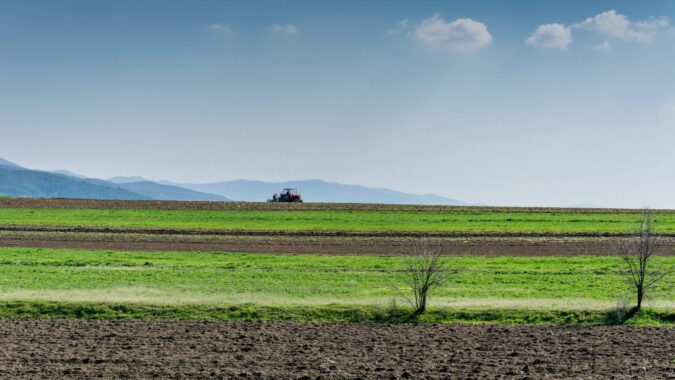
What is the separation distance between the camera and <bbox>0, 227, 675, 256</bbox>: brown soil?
4934cm

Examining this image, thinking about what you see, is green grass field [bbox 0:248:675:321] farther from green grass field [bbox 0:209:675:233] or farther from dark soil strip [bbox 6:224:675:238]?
green grass field [bbox 0:209:675:233]

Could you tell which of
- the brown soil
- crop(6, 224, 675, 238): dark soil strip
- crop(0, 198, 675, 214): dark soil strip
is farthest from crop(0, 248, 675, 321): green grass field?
crop(0, 198, 675, 214): dark soil strip


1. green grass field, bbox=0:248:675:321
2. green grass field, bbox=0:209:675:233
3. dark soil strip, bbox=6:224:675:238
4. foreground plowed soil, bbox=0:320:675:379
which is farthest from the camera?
green grass field, bbox=0:209:675:233

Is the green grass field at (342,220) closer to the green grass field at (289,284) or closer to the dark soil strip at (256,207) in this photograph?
the dark soil strip at (256,207)

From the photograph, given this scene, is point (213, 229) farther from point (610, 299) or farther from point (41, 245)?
point (610, 299)

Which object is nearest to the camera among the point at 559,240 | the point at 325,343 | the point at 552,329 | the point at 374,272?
the point at 325,343

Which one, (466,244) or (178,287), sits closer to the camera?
(178,287)

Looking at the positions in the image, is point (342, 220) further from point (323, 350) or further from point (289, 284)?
point (323, 350)

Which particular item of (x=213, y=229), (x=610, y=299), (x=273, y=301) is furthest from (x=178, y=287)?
(x=213, y=229)

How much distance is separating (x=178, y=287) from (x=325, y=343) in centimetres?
1289

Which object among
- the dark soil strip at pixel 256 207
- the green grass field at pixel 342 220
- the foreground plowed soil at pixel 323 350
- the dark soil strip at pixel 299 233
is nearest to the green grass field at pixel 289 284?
the foreground plowed soil at pixel 323 350

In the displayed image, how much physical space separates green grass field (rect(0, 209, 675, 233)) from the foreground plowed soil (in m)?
38.9

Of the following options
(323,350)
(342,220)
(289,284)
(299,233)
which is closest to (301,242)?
(299,233)

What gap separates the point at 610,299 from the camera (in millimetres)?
29594
